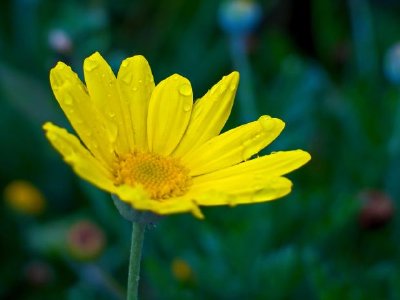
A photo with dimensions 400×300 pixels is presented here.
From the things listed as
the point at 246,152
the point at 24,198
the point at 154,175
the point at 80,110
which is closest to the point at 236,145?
the point at 246,152

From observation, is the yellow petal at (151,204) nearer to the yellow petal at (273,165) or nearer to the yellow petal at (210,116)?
the yellow petal at (273,165)

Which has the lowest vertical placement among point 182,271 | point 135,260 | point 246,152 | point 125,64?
point 182,271

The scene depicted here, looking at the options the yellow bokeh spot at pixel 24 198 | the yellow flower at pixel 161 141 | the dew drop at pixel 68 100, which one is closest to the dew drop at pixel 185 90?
the yellow flower at pixel 161 141

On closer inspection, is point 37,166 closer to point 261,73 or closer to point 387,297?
point 261,73

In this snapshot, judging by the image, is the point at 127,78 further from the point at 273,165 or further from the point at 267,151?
the point at 267,151

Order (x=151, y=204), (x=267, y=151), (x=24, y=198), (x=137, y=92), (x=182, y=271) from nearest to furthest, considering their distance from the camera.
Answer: (x=151, y=204) → (x=137, y=92) → (x=182, y=271) → (x=267, y=151) → (x=24, y=198)

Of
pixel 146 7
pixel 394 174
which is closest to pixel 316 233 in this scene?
Answer: pixel 394 174

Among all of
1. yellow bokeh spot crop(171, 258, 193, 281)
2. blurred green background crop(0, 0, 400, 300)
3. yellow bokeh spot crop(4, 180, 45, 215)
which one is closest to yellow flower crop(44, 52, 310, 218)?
blurred green background crop(0, 0, 400, 300)
